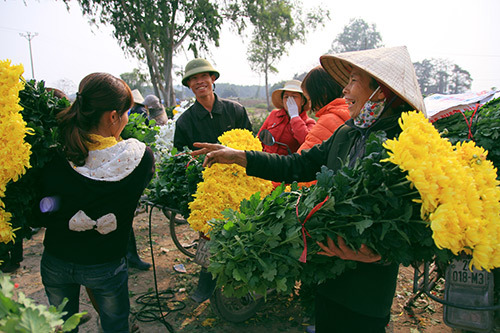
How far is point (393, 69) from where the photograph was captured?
182 centimetres

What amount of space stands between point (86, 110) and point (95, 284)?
1108 millimetres

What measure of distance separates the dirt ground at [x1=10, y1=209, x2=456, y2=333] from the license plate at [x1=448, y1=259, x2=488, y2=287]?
59cm

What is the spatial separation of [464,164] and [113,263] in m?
2.12

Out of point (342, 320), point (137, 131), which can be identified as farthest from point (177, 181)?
point (342, 320)

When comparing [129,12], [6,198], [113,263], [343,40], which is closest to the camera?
[6,198]

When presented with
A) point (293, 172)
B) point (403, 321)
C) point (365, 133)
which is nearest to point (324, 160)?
point (293, 172)

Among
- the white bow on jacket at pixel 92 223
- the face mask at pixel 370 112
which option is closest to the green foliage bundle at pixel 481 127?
the face mask at pixel 370 112

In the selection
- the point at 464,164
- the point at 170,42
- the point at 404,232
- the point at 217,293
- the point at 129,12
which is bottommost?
the point at 217,293

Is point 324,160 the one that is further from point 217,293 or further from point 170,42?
point 170,42

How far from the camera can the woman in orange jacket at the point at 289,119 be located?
3.87 meters

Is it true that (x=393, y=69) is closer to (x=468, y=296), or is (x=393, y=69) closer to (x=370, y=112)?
(x=370, y=112)

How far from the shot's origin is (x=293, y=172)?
230cm

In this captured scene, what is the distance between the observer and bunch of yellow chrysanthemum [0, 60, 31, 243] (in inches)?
65.3

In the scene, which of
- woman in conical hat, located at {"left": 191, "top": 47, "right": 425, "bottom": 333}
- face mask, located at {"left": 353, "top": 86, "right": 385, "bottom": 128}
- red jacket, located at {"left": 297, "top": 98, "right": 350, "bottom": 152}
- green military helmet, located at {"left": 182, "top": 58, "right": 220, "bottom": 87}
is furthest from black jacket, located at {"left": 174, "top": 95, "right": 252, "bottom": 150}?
face mask, located at {"left": 353, "top": 86, "right": 385, "bottom": 128}
